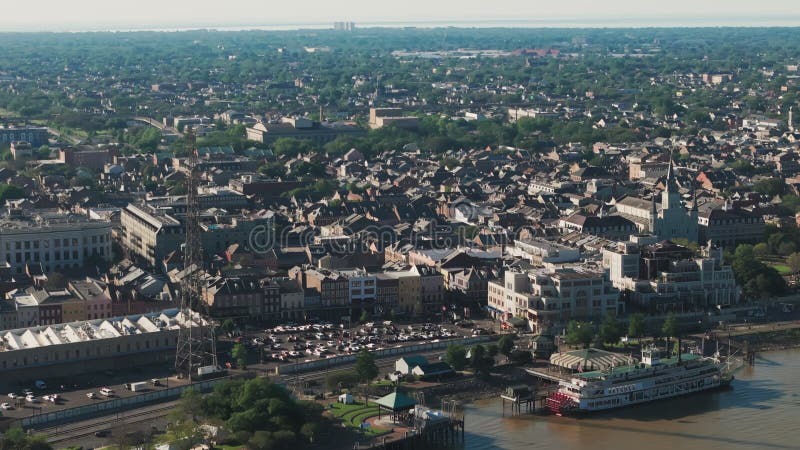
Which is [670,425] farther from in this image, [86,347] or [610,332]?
[86,347]

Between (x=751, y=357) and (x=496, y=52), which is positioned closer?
(x=751, y=357)

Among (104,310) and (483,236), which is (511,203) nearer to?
(483,236)

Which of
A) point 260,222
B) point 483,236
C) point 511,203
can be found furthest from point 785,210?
point 260,222

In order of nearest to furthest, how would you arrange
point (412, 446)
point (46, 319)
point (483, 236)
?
point (412, 446) < point (46, 319) < point (483, 236)

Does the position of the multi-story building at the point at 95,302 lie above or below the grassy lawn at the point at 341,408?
above

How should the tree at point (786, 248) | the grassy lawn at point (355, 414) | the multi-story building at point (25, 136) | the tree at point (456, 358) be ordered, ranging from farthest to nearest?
the multi-story building at point (25, 136) < the tree at point (786, 248) < the tree at point (456, 358) < the grassy lawn at point (355, 414)

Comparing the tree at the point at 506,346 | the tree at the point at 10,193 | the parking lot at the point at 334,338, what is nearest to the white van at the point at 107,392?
the parking lot at the point at 334,338

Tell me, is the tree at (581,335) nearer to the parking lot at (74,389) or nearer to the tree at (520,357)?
the tree at (520,357)

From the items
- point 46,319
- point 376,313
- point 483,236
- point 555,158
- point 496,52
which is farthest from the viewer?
point 496,52
